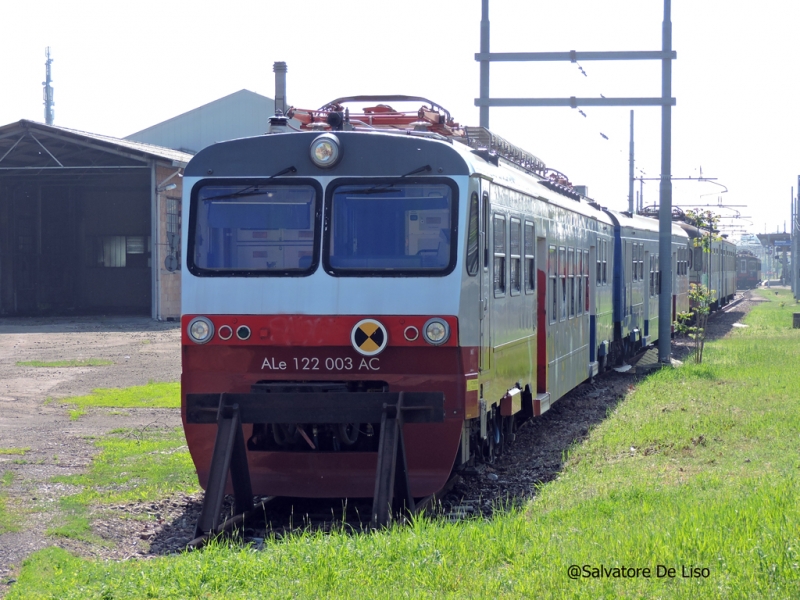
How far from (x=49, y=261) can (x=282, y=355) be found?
33.2 metres

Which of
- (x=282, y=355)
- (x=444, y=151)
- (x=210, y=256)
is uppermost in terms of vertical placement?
(x=444, y=151)

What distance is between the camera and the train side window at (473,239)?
8.08 metres

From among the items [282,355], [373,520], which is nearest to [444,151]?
[282,355]

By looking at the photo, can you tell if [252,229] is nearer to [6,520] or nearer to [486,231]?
[486,231]

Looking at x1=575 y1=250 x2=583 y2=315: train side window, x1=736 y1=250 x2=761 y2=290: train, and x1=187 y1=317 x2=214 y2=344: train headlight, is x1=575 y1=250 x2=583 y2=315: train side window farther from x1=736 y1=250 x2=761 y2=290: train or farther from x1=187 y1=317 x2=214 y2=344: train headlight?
x1=736 y1=250 x2=761 y2=290: train

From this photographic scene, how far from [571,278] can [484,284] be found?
16.3 feet

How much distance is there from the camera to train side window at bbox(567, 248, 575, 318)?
13.1 meters

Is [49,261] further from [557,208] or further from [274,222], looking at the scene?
[274,222]

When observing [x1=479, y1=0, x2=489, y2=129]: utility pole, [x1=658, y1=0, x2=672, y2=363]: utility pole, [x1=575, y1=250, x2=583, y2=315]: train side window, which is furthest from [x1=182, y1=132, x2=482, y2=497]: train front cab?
[x1=658, y1=0, x2=672, y2=363]: utility pole

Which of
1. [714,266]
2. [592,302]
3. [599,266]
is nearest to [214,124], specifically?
[714,266]

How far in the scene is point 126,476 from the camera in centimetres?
987

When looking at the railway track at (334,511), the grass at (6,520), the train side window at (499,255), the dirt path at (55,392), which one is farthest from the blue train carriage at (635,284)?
the grass at (6,520)

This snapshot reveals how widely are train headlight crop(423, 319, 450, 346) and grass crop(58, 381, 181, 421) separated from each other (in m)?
7.53

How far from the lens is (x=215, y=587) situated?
5.75 meters
